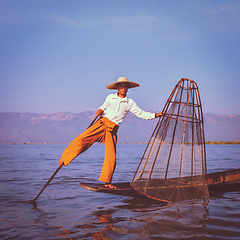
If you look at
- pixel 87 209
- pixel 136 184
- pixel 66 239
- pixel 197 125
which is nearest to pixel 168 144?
pixel 197 125

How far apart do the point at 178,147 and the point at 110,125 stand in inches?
61.7

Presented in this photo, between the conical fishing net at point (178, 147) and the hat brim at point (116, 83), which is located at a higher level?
the hat brim at point (116, 83)

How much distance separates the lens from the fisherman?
5027 mm

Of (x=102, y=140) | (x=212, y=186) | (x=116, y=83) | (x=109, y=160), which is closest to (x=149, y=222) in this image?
(x=109, y=160)

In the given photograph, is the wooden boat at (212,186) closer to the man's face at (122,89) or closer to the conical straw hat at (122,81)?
the man's face at (122,89)

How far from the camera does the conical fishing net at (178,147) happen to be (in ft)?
16.8

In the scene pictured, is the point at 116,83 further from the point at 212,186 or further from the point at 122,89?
the point at 212,186

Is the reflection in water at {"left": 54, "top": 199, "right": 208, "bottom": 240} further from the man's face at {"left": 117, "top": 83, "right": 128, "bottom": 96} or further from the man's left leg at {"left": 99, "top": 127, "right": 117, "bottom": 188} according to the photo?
the man's face at {"left": 117, "top": 83, "right": 128, "bottom": 96}

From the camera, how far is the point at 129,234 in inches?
134

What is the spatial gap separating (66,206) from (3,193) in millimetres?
2292

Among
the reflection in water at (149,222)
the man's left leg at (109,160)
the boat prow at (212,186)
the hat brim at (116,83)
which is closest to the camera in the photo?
the reflection in water at (149,222)

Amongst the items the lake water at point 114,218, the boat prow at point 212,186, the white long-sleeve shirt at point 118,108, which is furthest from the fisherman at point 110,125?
the lake water at point 114,218

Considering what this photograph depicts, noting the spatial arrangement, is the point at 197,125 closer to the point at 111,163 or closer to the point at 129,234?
the point at 111,163

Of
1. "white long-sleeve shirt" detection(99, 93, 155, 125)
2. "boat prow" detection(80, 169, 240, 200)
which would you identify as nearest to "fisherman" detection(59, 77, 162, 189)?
"white long-sleeve shirt" detection(99, 93, 155, 125)
